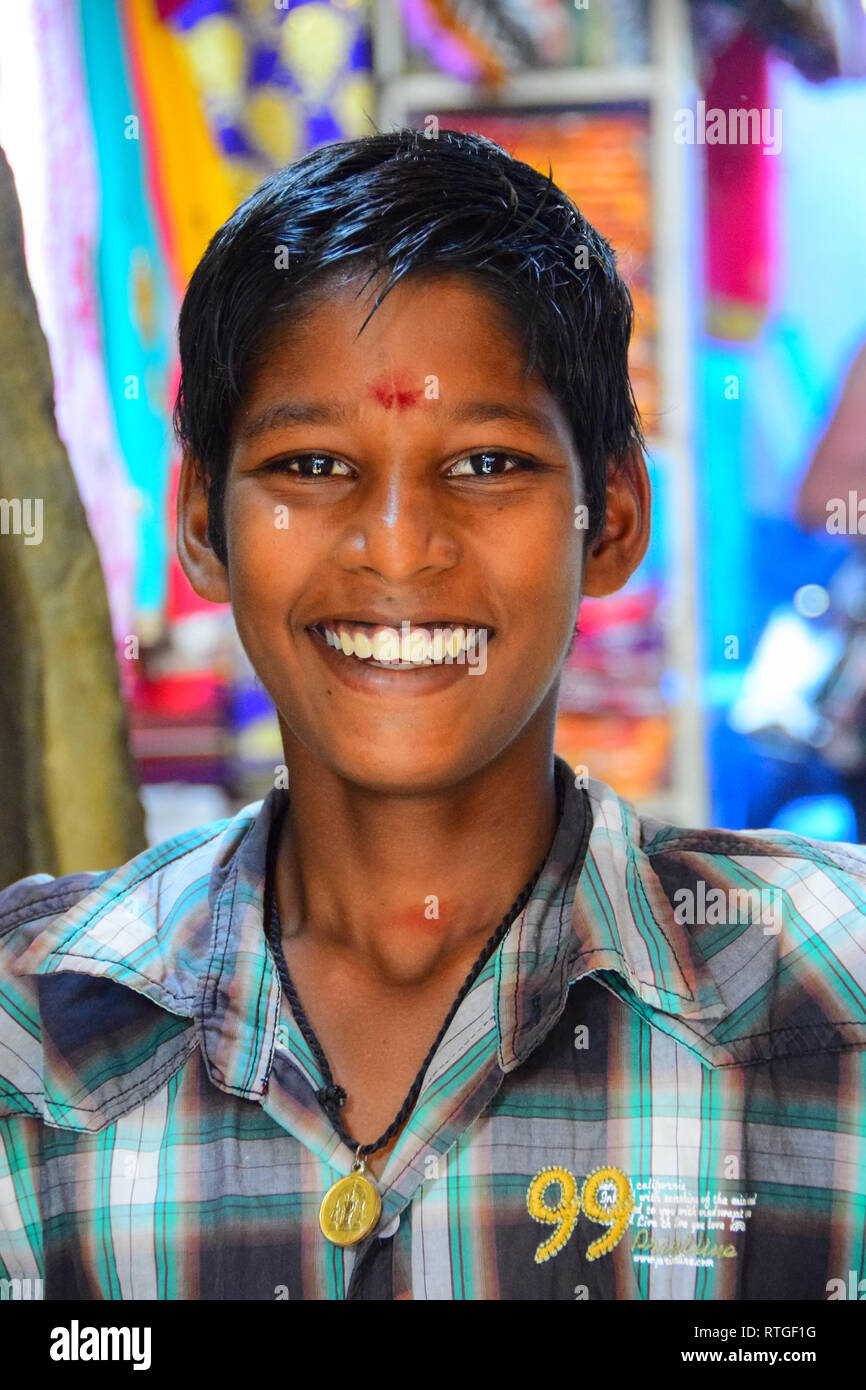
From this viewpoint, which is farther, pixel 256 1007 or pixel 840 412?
pixel 840 412

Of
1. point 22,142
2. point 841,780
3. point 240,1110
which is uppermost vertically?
point 22,142

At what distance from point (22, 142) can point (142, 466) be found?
1.11 feet

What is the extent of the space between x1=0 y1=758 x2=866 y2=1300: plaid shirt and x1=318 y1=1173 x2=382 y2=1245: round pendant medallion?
0.01 m

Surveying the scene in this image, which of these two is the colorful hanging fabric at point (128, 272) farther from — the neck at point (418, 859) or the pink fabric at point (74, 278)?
the neck at point (418, 859)

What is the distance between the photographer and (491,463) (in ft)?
3.40

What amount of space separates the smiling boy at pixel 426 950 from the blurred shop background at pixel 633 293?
33 cm

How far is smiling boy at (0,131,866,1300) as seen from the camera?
1.01 meters

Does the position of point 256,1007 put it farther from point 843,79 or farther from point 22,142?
point 843,79

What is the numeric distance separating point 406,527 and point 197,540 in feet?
0.85

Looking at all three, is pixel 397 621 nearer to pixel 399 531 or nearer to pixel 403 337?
pixel 399 531

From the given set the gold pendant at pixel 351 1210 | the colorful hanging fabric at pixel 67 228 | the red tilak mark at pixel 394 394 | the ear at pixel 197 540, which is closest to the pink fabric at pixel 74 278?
the colorful hanging fabric at pixel 67 228
